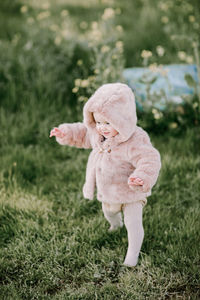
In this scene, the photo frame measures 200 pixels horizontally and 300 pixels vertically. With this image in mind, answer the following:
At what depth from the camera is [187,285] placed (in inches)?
91.5

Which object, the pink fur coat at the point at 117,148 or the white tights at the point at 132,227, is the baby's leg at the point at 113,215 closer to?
the white tights at the point at 132,227

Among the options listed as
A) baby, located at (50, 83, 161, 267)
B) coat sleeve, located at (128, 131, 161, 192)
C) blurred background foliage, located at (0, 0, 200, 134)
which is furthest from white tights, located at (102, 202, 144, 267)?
blurred background foliage, located at (0, 0, 200, 134)

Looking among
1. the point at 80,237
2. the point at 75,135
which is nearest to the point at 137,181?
the point at 75,135

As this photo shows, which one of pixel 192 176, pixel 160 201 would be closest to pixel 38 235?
pixel 160 201

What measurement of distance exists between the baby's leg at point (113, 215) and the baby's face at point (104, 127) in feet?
1.59

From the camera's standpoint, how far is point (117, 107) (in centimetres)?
208

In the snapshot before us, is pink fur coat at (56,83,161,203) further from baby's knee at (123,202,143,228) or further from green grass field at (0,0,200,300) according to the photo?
green grass field at (0,0,200,300)

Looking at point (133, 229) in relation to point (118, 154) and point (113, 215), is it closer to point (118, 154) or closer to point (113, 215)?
point (113, 215)

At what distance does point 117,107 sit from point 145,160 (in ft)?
1.10

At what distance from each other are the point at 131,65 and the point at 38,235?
9.78 feet

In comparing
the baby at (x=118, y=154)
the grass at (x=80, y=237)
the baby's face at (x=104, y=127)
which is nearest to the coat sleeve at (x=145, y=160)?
the baby at (x=118, y=154)

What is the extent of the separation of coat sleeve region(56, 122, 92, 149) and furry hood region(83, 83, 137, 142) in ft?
0.97

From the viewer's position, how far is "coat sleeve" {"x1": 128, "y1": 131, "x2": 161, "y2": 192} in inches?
81.3

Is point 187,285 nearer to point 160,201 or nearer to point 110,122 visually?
point 160,201
